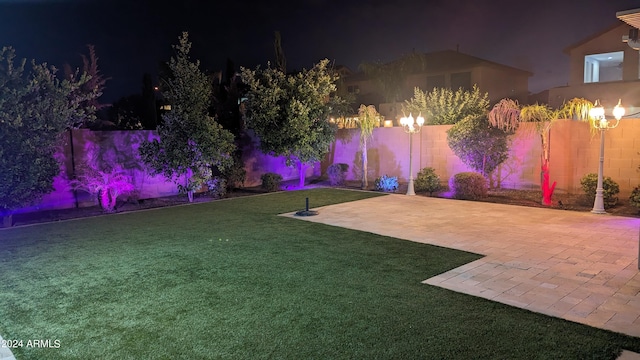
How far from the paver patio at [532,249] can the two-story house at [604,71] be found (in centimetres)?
1158

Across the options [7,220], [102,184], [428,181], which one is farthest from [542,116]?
[7,220]

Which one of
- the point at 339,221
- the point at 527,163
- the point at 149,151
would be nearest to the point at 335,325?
the point at 339,221

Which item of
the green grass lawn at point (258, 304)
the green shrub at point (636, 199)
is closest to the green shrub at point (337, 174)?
the green grass lawn at point (258, 304)

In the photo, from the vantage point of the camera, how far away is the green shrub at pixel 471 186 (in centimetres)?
1148

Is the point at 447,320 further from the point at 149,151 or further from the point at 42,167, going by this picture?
the point at 149,151

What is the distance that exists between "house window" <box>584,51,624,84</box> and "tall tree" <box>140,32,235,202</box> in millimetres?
19737

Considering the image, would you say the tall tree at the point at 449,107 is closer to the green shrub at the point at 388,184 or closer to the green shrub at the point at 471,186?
the green shrub at the point at 388,184

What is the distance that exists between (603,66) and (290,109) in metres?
19.2

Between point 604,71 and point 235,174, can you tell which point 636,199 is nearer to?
point 235,174

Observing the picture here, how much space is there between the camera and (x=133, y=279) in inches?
210

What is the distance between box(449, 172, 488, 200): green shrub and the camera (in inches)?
452

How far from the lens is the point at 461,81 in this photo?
28656mm

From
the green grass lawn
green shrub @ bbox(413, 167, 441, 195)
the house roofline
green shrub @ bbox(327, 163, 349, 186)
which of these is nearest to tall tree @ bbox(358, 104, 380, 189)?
green shrub @ bbox(327, 163, 349, 186)

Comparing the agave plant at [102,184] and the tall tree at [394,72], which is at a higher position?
the tall tree at [394,72]
